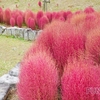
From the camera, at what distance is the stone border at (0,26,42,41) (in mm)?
7664

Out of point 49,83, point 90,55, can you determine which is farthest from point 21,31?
point 49,83

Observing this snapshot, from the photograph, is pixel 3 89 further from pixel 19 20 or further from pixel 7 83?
pixel 19 20

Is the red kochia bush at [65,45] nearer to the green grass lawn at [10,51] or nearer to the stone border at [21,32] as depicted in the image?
the green grass lawn at [10,51]

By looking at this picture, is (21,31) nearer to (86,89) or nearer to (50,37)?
(50,37)

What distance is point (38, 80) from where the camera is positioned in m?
2.29

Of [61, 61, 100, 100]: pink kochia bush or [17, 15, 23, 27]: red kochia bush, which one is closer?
[61, 61, 100, 100]: pink kochia bush

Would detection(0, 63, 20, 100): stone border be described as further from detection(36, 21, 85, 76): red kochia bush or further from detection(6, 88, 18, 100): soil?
detection(36, 21, 85, 76): red kochia bush

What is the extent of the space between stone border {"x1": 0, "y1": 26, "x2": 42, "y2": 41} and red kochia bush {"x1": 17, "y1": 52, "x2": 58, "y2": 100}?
201 inches

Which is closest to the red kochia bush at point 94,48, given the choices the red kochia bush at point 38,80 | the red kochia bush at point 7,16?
the red kochia bush at point 38,80

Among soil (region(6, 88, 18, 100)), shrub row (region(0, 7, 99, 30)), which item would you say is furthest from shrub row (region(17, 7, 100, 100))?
shrub row (region(0, 7, 99, 30))

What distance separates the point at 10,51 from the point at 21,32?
1.58 metres

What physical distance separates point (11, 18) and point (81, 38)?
5.49 metres

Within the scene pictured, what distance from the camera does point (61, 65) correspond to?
3.04 metres

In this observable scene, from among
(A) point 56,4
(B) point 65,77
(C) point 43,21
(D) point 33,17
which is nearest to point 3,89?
(B) point 65,77
